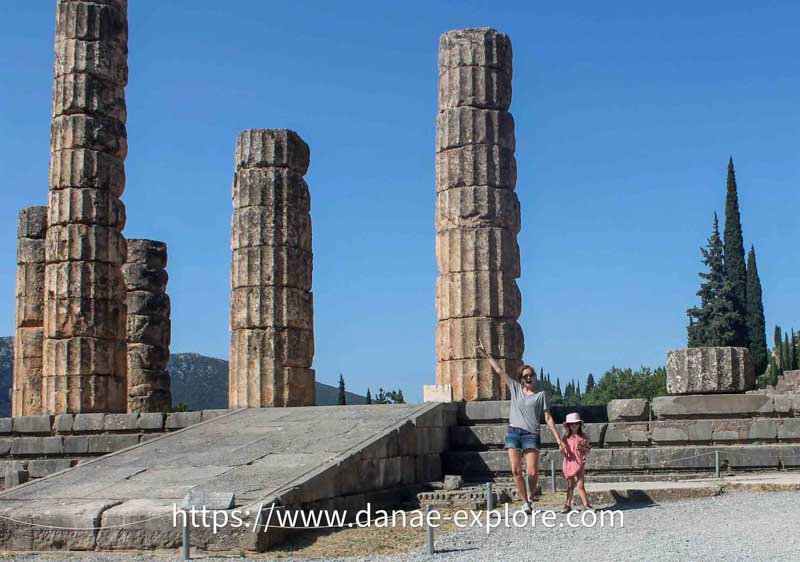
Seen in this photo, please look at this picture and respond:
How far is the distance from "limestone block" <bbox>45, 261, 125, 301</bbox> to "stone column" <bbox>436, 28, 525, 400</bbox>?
608 centimetres

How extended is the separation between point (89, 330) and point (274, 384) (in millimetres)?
3743

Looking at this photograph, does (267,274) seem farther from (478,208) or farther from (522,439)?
(522,439)

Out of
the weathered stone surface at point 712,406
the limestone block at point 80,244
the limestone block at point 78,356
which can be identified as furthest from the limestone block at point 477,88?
the limestone block at point 78,356

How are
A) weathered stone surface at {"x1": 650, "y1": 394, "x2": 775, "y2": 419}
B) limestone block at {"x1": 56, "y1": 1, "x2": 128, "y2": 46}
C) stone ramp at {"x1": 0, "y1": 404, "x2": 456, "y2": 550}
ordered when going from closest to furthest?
1. stone ramp at {"x1": 0, "y1": 404, "x2": 456, "y2": 550}
2. weathered stone surface at {"x1": 650, "y1": 394, "x2": 775, "y2": 419}
3. limestone block at {"x1": 56, "y1": 1, "x2": 128, "y2": 46}

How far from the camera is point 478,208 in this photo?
1769 centimetres

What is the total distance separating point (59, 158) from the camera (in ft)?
65.2

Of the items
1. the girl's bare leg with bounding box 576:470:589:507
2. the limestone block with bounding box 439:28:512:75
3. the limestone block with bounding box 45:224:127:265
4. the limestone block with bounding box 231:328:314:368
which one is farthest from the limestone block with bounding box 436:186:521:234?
the girl's bare leg with bounding box 576:470:589:507

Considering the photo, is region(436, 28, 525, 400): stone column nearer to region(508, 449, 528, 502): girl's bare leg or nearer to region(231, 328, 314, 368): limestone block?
region(231, 328, 314, 368): limestone block

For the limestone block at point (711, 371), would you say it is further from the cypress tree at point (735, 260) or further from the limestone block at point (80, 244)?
the cypress tree at point (735, 260)

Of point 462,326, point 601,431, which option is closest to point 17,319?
point 462,326

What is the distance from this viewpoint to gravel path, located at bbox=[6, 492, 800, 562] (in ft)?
28.3

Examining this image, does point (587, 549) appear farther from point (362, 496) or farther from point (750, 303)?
point (750, 303)

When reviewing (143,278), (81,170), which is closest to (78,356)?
(81,170)

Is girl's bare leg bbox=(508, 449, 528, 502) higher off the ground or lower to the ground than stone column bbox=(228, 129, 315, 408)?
lower
